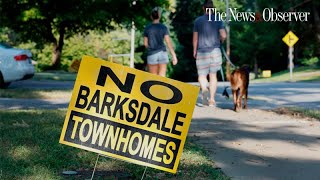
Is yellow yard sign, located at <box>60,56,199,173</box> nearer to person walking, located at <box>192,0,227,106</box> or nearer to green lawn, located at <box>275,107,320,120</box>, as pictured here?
green lawn, located at <box>275,107,320,120</box>

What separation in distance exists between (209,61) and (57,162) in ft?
19.7

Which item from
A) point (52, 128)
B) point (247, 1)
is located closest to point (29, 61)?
point (52, 128)

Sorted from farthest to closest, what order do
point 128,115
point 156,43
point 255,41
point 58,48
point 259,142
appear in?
point 255,41, point 58,48, point 156,43, point 259,142, point 128,115

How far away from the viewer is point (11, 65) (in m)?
16.2

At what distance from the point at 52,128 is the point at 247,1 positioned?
227ft

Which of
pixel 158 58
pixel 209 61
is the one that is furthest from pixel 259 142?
pixel 158 58

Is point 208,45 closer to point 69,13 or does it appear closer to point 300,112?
point 300,112

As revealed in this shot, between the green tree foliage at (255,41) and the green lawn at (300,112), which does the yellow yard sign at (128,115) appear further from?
the green tree foliage at (255,41)

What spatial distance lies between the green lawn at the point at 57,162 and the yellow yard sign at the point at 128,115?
40 cm

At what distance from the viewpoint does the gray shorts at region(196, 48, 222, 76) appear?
35.0 ft

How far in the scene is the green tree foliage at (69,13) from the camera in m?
23.3

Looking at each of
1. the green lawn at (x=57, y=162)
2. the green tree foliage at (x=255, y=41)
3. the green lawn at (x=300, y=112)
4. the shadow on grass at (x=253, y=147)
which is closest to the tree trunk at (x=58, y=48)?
the green tree foliage at (x=255, y=41)

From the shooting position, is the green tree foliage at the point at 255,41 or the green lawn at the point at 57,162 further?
the green tree foliage at the point at 255,41

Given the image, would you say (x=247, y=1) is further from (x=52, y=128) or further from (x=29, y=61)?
(x=52, y=128)
